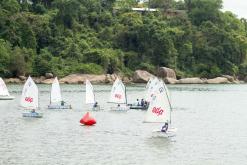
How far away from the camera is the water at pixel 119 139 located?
45.6m

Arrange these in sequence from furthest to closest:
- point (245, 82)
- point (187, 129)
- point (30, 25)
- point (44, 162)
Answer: point (245, 82), point (30, 25), point (187, 129), point (44, 162)

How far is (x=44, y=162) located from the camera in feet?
142

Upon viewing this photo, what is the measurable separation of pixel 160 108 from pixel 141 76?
88695mm

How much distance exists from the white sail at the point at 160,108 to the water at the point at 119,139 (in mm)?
1545

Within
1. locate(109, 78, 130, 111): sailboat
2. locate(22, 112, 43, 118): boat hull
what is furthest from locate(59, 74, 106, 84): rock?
locate(22, 112, 43, 118): boat hull

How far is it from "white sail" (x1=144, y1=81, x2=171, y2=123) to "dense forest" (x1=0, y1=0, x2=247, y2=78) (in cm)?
8070

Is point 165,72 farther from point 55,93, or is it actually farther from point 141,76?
point 55,93

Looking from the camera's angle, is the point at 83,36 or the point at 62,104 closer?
the point at 62,104

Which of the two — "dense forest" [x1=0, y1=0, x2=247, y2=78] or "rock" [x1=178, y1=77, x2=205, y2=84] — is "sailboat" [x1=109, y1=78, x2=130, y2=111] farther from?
"rock" [x1=178, y1=77, x2=205, y2=84]

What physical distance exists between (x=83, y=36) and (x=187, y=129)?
91895 millimetres

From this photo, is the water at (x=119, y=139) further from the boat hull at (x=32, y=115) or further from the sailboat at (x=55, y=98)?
the sailboat at (x=55, y=98)

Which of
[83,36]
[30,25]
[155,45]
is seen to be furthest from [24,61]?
[155,45]

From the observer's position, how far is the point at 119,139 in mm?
54594

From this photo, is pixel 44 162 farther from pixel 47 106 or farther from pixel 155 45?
pixel 155 45
